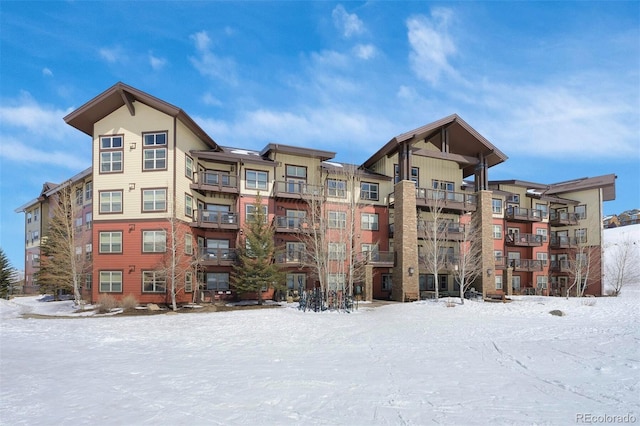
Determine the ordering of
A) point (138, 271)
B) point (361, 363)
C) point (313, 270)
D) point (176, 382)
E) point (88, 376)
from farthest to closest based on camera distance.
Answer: point (313, 270)
point (138, 271)
point (361, 363)
point (88, 376)
point (176, 382)

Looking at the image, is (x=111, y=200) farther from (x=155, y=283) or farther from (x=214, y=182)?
(x=214, y=182)

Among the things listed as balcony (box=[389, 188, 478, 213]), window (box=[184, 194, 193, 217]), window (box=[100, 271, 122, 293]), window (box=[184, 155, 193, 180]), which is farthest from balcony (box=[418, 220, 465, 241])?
window (box=[100, 271, 122, 293])

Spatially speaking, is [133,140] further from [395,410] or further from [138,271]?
[395,410]

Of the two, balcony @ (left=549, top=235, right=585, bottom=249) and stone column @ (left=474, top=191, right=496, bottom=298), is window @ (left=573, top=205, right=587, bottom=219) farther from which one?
stone column @ (left=474, top=191, right=496, bottom=298)

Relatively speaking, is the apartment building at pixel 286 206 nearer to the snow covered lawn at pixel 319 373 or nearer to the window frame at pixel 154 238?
the window frame at pixel 154 238

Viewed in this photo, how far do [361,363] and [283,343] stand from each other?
396 cm

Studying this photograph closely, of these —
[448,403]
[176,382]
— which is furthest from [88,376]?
[448,403]

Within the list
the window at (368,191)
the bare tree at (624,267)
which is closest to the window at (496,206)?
the window at (368,191)

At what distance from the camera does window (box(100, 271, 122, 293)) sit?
87.5 feet

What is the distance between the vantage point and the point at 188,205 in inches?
1125

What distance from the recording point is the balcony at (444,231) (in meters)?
32.3

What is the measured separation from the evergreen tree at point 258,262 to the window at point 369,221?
9.11 m

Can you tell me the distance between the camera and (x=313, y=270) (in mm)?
30141

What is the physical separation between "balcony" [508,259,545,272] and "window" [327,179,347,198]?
19.2 m
